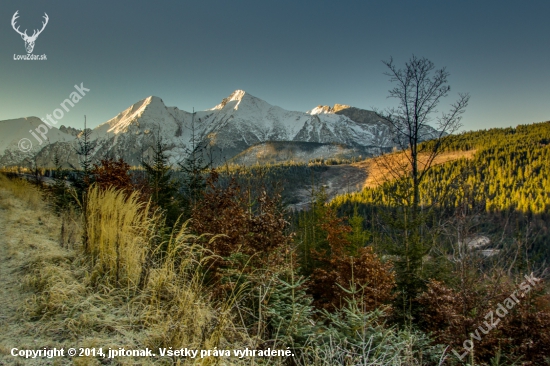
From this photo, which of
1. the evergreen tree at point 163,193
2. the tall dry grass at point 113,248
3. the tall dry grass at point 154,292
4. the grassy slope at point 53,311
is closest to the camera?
the grassy slope at point 53,311

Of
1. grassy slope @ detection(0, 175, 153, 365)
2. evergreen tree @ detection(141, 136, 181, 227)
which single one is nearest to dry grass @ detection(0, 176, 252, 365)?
grassy slope @ detection(0, 175, 153, 365)

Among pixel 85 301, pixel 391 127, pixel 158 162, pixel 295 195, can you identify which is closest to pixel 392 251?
pixel 391 127

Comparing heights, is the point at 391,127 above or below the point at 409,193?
above

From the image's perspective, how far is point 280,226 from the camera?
15.4 feet

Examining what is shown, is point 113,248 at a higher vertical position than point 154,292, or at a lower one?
higher

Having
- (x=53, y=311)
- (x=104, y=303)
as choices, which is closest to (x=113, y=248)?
(x=104, y=303)

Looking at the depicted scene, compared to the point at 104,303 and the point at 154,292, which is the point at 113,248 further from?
the point at 154,292

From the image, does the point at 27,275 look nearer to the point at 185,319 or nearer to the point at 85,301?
the point at 85,301

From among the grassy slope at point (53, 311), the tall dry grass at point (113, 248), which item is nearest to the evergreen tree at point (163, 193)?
the tall dry grass at point (113, 248)

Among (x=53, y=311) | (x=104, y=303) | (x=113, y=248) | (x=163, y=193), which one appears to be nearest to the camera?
(x=53, y=311)

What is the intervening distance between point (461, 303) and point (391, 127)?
30.9 ft

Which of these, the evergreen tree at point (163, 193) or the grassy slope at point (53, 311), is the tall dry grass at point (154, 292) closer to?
the grassy slope at point (53, 311)

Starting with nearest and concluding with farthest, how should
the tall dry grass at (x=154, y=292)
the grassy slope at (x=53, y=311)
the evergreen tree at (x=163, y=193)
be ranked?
1. the grassy slope at (x=53, y=311)
2. the tall dry grass at (x=154, y=292)
3. the evergreen tree at (x=163, y=193)

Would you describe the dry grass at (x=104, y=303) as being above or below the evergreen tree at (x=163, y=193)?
below
